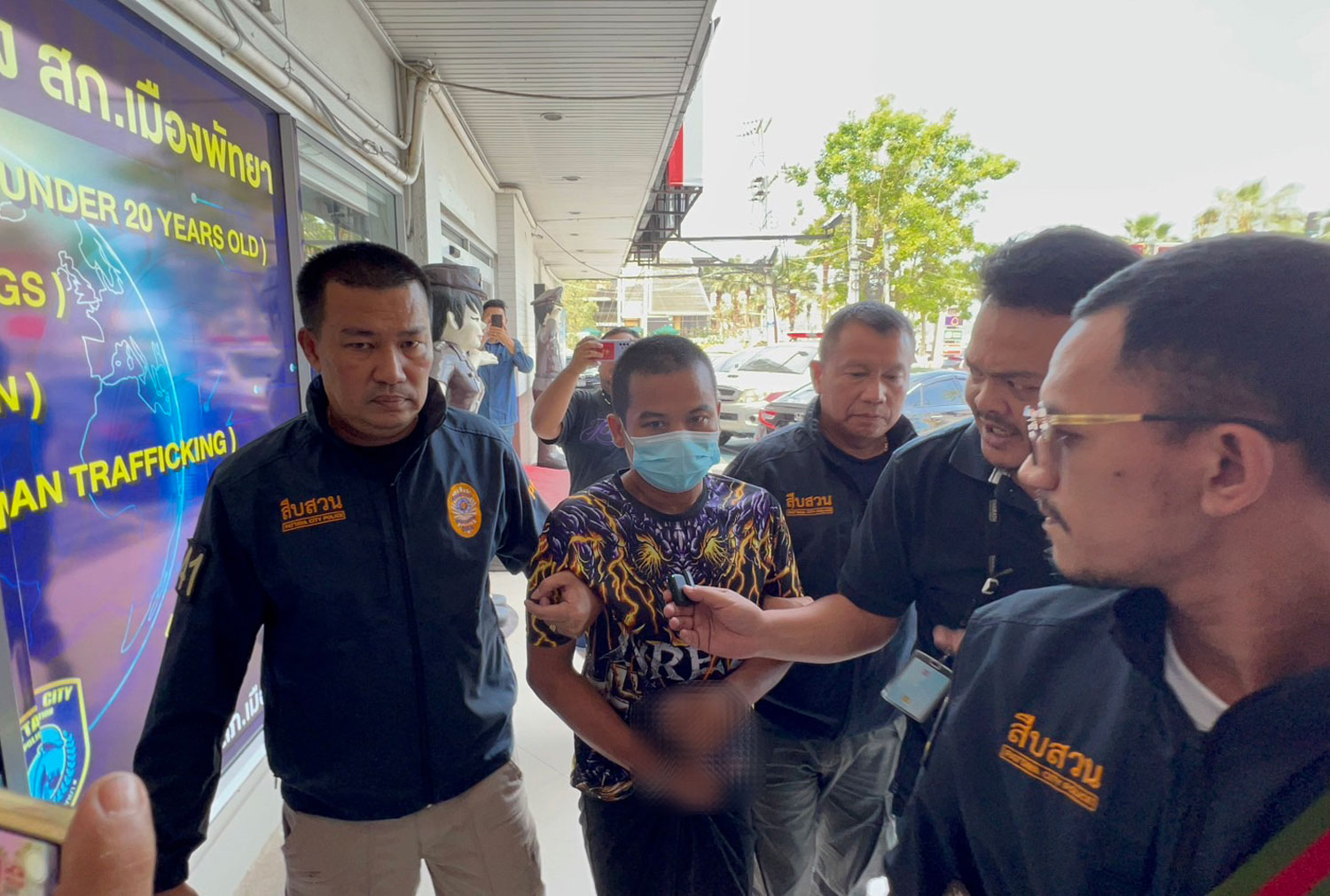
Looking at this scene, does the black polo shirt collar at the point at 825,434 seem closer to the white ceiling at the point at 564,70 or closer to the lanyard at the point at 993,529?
the lanyard at the point at 993,529

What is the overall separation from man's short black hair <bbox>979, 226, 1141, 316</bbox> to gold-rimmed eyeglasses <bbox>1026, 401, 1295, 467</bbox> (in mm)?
389

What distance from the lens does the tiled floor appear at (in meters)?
2.07

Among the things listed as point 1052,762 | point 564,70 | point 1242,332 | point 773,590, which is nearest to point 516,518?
point 773,590

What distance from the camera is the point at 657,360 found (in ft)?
4.83

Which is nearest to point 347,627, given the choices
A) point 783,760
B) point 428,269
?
point 783,760

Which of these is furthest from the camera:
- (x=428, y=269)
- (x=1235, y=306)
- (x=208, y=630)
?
(x=428, y=269)

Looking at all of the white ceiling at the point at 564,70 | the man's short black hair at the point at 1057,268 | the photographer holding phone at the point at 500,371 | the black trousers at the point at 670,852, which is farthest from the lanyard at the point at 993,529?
the photographer holding phone at the point at 500,371

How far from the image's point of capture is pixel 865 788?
5.51 feet

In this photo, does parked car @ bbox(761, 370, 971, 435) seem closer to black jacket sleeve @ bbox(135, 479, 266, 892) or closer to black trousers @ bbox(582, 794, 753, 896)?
black trousers @ bbox(582, 794, 753, 896)

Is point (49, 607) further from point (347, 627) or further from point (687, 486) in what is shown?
point (687, 486)

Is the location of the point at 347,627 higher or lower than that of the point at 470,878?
higher

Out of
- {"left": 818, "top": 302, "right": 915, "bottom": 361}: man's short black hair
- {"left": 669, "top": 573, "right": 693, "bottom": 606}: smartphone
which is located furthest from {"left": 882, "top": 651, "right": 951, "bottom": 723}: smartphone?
{"left": 818, "top": 302, "right": 915, "bottom": 361}: man's short black hair

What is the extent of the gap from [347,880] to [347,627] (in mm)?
551

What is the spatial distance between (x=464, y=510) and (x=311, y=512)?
0.98 feet
